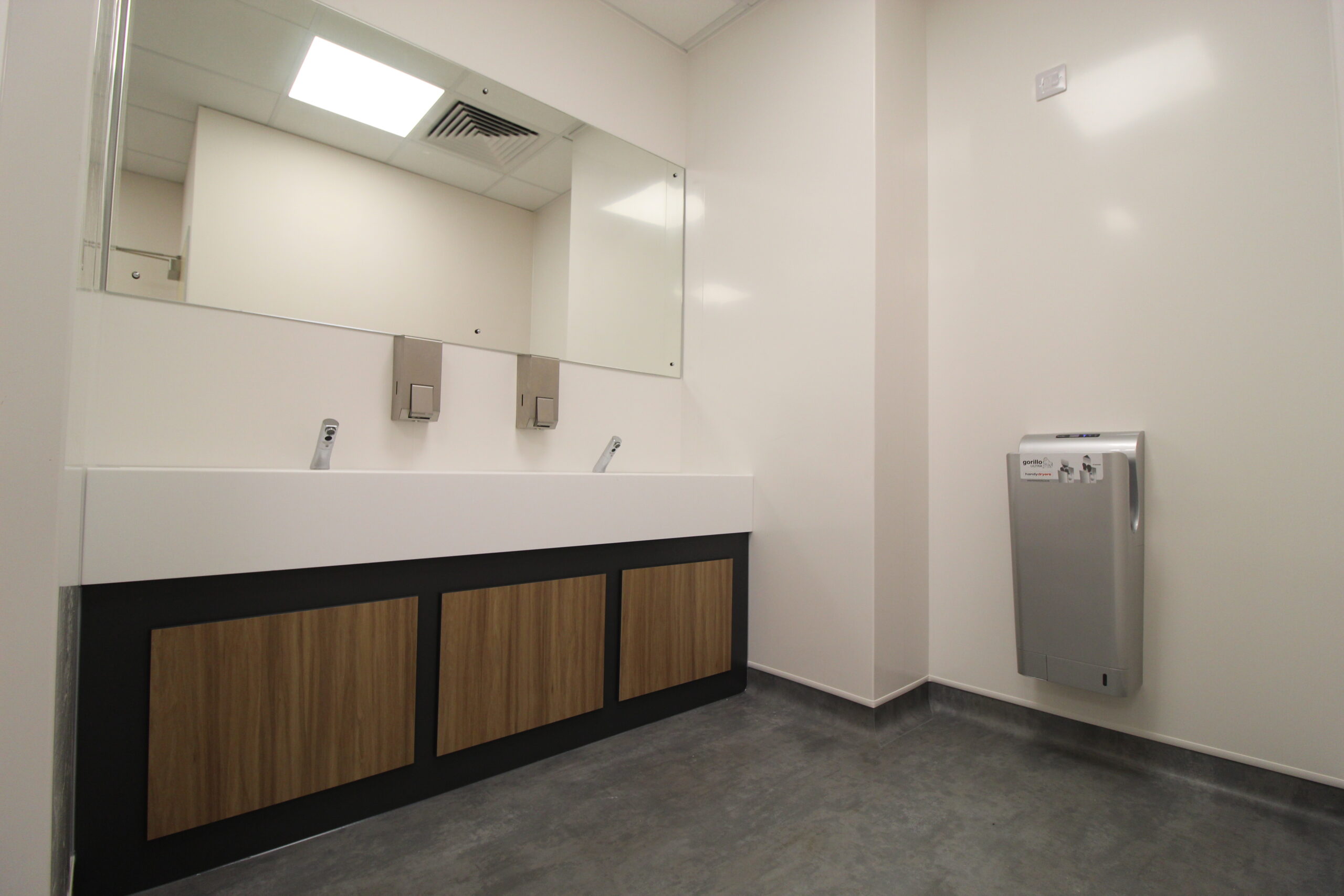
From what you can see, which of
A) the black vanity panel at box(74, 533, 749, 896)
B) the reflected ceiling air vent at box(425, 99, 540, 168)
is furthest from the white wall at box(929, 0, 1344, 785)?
the reflected ceiling air vent at box(425, 99, 540, 168)

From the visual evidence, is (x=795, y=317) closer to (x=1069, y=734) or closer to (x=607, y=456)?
(x=607, y=456)

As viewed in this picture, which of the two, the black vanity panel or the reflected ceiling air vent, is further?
the reflected ceiling air vent

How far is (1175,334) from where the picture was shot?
1.69 meters

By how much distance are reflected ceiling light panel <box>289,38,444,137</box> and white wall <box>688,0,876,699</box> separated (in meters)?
1.15

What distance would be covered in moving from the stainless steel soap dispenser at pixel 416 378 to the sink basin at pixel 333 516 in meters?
0.38

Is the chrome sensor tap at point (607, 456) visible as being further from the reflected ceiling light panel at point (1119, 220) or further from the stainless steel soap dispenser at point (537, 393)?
the reflected ceiling light panel at point (1119, 220)

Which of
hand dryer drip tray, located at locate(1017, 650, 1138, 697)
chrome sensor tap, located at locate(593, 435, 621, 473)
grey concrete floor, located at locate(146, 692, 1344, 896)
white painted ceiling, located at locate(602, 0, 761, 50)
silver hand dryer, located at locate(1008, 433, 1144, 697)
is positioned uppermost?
white painted ceiling, located at locate(602, 0, 761, 50)

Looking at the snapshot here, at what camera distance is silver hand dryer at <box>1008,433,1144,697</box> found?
1646 mm

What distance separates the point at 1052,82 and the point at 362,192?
2144 millimetres

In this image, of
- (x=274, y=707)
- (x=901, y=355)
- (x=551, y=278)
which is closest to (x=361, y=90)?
(x=551, y=278)

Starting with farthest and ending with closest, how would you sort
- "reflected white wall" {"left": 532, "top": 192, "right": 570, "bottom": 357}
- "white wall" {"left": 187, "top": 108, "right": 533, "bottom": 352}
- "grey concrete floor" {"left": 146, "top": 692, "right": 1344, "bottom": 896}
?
1. "reflected white wall" {"left": 532, "top": 192, "right": 570, "bottom": 357}
2. "white wall" {"left": 187, "top": 108, "right": 533, "bottom": 352}
3. "grey concrete floor" {"left": 146, "top": 692, "right": 1344, "bottom": 896}

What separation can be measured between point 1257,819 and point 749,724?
124 centimetres

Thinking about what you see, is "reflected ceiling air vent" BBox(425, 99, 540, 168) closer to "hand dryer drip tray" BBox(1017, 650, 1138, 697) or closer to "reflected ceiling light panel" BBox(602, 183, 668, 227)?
"reflected ceiling light panel" BBox(602, 183, 668, 227)

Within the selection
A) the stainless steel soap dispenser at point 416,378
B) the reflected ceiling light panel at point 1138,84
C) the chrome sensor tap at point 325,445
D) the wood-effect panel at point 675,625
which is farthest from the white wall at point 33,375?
the reflected ceiling light panel at point 1138,84
